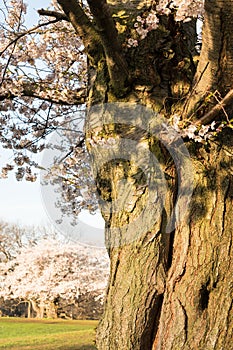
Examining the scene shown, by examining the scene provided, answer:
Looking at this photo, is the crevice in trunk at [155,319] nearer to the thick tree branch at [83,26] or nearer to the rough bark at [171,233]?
the rough bark at [171,233]

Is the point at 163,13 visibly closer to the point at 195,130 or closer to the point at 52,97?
the point at 195,130

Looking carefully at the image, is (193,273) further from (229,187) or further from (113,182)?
(113,182)

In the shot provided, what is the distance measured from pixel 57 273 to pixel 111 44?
799 inches

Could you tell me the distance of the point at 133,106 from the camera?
354cm

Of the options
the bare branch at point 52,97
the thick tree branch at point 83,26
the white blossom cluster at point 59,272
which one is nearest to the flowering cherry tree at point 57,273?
the white blossom cluster at point 59,272

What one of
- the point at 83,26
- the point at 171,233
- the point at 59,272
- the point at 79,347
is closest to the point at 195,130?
the point at 171,233

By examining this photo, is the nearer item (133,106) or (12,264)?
(133,106)

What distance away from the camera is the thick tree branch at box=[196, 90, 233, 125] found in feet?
10.6

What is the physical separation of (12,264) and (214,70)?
2445 centimetres

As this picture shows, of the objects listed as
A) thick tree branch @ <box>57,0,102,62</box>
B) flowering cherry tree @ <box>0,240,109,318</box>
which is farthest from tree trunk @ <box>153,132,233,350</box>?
flowering cherry tree @ <box>0,240,109,318</box>

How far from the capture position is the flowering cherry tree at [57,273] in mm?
21781

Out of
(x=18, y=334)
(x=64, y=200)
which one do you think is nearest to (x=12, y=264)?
(x=18, y=334)

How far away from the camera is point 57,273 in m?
22.6

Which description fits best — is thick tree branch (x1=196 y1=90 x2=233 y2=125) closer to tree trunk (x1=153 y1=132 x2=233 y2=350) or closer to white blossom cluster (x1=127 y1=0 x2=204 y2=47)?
tree trunk (x1=153 y1=132 x2=233 y2=350)
